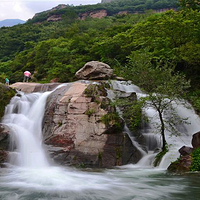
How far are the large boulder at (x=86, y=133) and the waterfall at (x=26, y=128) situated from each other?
1.62 ft

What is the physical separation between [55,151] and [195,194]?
22.0 feet

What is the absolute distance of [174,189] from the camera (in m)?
7.73

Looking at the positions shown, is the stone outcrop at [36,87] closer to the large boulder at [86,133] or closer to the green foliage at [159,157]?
the large boulder at [86,133]

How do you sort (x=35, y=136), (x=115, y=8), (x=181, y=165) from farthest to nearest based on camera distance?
(x=115, y=8)
(x=35, y=136)
(x=181, y=165)

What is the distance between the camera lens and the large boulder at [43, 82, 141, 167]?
1167 cm

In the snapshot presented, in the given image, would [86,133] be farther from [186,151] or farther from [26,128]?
[186,151]

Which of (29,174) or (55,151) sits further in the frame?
(55,151)

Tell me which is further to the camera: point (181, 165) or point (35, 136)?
point (35, 136)

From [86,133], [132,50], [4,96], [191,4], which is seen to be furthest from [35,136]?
[191,4]

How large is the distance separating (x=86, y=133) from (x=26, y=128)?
3336 mm

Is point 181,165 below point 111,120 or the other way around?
below

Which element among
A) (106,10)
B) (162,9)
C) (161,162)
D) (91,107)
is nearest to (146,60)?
(91,107)

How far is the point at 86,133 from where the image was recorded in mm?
12289

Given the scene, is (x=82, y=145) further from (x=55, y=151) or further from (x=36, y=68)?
(x=36, y=68)
